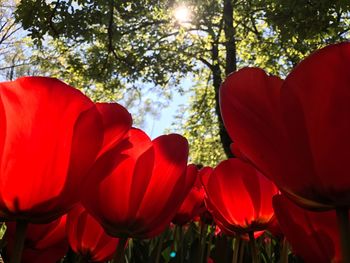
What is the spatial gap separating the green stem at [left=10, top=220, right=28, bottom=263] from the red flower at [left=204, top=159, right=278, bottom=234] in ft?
1.42

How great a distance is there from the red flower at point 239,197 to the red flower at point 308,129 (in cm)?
42

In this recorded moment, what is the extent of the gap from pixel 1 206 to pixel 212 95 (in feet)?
62.9

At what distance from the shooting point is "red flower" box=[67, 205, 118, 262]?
837 mm

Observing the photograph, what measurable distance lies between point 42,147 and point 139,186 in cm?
16

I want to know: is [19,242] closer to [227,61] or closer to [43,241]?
[43,241]

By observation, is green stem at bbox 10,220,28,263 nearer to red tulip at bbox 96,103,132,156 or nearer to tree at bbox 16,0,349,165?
red tulip at bbox 96,103,132,156

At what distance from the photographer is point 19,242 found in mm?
→ 464

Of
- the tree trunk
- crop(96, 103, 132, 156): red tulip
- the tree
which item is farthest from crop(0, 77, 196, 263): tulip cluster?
the tree trunk

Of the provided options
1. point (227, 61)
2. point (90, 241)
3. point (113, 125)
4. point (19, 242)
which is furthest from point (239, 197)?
point (227, 61)

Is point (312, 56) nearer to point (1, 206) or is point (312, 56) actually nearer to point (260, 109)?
point (260, 109)

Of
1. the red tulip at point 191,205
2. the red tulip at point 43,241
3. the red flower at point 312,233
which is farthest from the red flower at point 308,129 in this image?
the red tulip at point 191,205

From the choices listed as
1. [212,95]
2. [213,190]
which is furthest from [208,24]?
[213,190]

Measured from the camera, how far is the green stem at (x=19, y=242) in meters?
0.45

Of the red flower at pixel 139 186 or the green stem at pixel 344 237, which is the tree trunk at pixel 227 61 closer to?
the red flower at pixel 139 186
